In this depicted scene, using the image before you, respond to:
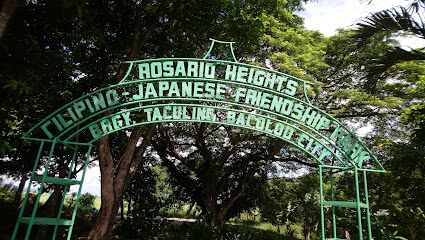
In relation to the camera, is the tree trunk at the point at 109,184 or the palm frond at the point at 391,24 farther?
the tree trunk at the point at 109,184

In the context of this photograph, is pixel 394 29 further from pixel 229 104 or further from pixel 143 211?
pixel 143 211

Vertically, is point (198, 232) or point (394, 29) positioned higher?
point (394, 29)

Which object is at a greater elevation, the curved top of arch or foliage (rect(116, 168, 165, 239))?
the curved top of arch

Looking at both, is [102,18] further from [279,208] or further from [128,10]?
[279,208]

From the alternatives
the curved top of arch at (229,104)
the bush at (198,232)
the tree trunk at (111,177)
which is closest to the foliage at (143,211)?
the bush at (198,232)

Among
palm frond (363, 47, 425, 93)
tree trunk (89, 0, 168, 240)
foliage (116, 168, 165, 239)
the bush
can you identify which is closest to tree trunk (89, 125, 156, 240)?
tree trunk (89, 0, 168, 240)

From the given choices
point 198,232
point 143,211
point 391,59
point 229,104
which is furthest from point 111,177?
point 391,59

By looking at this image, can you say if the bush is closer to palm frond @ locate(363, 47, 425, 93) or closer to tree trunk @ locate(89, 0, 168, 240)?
tree trunk @ locate(89, 0, 168, 240)

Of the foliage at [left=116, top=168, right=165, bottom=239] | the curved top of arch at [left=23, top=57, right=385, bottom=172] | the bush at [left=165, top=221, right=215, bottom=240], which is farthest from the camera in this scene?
the foliage at [left=116, top=168, right=165, bottom=239]

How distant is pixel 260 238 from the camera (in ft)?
42.9

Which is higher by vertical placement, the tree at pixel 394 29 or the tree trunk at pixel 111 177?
the tree at pixel 394 29

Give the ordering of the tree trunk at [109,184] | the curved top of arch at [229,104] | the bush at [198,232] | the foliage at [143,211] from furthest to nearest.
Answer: the foliage at [143,211] < the bush at [198,232] < the tree trunk at [109,184] < the curved top of arch at [229,104]

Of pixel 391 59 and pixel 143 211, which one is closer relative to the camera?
pixel 391 59

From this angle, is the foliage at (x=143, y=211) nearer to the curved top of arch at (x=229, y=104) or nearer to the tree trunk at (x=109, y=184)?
the tree trunk at (x=109, y=184)
